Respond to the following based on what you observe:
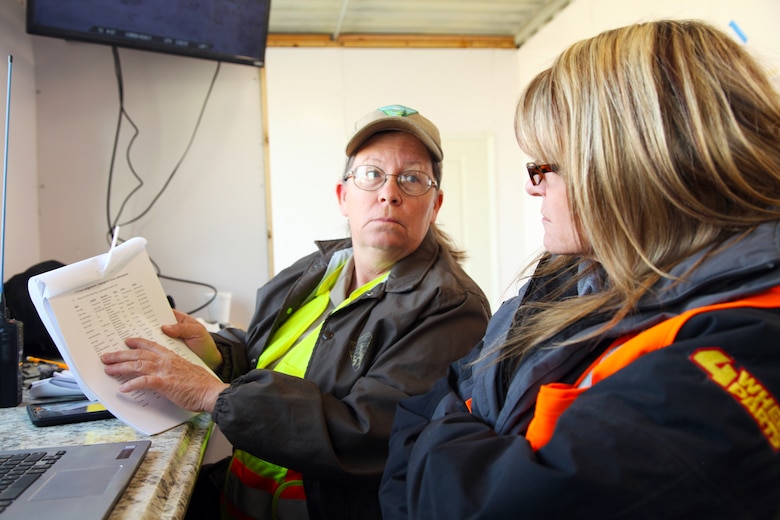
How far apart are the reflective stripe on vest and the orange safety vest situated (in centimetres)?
62

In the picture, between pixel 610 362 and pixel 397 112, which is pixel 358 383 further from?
pixel 397 112

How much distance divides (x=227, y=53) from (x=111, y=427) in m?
1.85

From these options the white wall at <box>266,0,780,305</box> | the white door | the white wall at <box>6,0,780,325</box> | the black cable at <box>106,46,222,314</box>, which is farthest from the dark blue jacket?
the white door

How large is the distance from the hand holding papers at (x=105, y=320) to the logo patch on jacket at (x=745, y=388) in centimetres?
80

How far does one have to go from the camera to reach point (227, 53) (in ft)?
7.62

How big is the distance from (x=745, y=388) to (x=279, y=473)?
0.89m

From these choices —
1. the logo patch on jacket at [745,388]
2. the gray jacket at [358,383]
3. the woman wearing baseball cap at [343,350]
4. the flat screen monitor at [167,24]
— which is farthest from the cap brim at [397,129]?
the flat screen monitor at [167,24]

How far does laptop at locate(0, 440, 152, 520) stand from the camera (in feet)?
1.89

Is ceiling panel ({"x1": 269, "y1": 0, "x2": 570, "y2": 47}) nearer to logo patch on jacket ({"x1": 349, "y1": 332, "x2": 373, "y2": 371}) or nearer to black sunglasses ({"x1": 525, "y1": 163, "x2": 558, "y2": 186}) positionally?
logo patch on jacket ({"x1": 349, "y1": 332, "x2": 373, "y2": 371})

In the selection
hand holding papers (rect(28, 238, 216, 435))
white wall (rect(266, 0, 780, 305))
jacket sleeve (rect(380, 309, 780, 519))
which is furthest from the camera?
white wall (rect(266, 0, 780, 305))

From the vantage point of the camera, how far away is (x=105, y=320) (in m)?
0.96

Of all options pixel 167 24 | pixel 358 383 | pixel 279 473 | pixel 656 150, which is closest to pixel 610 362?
pixel 656 150

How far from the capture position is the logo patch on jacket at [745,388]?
48cm

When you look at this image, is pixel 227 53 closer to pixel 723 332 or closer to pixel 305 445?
pixel 305 445
